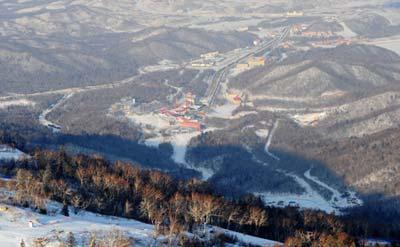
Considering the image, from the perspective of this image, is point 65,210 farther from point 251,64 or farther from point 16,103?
point 251,64

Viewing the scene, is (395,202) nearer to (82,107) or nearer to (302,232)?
(302,232)

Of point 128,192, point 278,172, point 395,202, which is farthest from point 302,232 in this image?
point 278,172

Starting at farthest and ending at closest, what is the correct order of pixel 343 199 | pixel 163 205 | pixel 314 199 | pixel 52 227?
pixel 343 199 < pixel 314 199 < pixel 163 205 < pixel 52 227

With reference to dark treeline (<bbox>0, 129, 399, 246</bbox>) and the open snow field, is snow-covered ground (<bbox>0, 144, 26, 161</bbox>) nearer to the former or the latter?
the open snow field

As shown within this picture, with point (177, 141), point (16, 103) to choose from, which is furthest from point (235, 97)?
point (16, 103)

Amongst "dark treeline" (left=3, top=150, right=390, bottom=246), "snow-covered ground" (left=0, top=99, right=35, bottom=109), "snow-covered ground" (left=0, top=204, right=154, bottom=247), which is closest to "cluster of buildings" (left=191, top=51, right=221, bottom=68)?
"snow-covered ground" (left=0, top=99, right=35, bottom=109)
